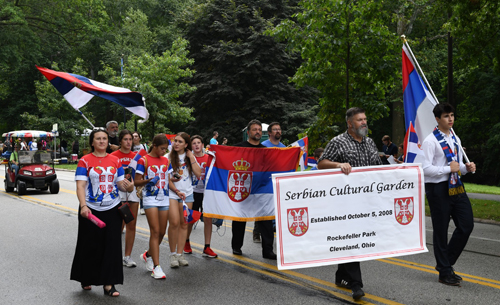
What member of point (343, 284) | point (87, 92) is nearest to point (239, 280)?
point (343, 284)

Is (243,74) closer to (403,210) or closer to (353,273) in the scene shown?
(403,210)

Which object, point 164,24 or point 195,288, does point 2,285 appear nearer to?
point 195,288

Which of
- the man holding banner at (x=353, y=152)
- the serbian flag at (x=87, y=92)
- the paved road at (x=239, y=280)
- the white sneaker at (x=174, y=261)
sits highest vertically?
the serbian flag at (x=87, y=92)

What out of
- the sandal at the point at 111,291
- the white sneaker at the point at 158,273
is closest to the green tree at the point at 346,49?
the white sneaker at the point at 158,273

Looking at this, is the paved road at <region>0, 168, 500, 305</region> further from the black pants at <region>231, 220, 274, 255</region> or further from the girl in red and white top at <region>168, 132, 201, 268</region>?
the girl in red and white top at <region>168, 132, 201, 268</region>

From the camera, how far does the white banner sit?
5543mm

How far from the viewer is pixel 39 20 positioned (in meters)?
40.9

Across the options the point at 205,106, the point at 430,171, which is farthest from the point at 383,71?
the point at 205,106

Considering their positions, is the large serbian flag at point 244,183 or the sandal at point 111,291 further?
the large serbian flag at point 244,183

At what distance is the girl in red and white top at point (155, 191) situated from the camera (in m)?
6.82

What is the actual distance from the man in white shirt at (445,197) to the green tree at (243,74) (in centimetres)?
2661

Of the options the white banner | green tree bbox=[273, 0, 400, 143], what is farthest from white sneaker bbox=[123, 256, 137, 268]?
green tree bbox=[273, 0, 400, 143]

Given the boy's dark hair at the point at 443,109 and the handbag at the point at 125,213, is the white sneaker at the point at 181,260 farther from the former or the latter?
the boy's dark hair at the point at 443,109

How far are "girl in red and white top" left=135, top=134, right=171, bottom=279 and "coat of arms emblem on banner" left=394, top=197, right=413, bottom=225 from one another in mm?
2934
